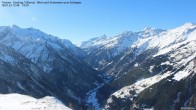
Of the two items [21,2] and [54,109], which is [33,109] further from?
[21,2]

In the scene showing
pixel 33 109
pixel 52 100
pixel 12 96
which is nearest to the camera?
pixel 33 109

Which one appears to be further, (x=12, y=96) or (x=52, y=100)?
(x=12, y=96)

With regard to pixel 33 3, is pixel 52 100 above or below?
below


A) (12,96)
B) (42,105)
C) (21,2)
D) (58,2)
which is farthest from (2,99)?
(58,2)

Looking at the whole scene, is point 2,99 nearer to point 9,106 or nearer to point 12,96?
point 12,96

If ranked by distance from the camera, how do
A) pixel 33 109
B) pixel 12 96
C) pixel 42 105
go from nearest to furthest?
pixel 33 109
pixel 42 105
pixel 12 96

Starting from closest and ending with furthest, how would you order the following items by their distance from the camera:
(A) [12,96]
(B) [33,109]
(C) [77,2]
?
1. (B) [33,109]
2. (A) [12,96]
3. (C) [77,2]

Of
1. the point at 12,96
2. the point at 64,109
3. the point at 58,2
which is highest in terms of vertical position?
the point at 58,2

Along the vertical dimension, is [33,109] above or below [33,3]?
below

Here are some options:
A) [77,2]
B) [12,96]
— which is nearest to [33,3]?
[77,2]
